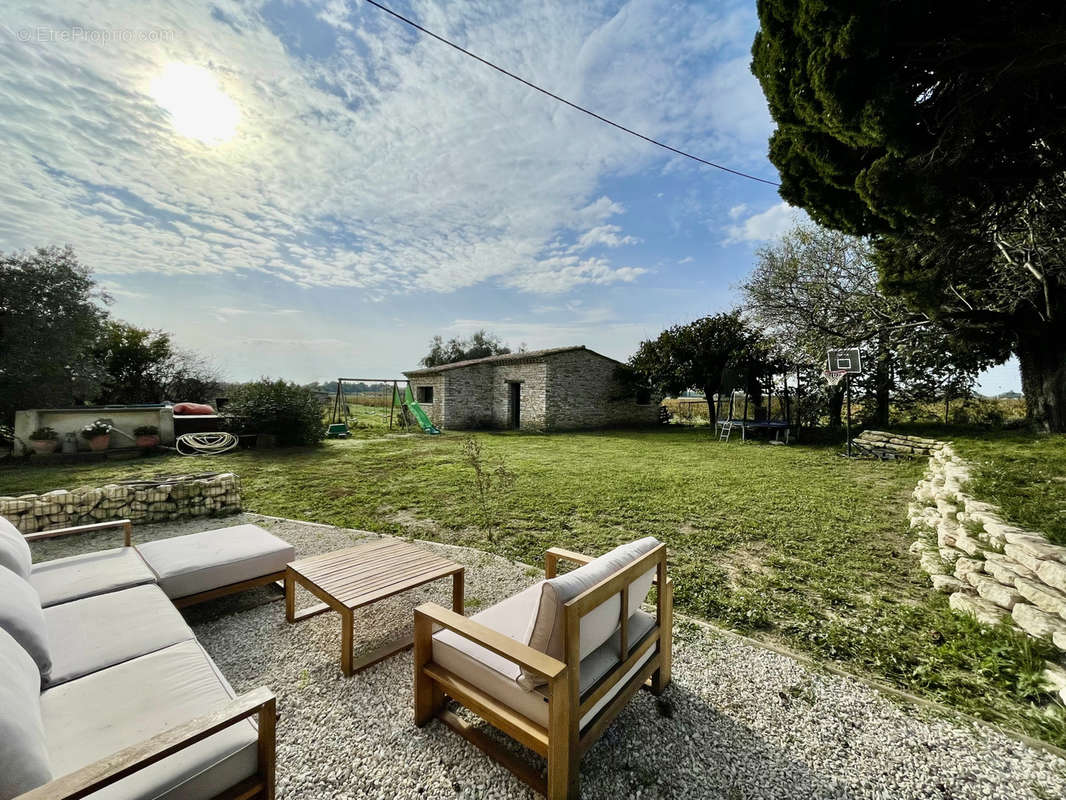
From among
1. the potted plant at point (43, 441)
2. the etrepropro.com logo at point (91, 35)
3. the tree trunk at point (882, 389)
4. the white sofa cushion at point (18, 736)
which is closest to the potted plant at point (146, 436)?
the potted plant at point (43, 441)

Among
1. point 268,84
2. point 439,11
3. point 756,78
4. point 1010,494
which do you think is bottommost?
point 1010,494

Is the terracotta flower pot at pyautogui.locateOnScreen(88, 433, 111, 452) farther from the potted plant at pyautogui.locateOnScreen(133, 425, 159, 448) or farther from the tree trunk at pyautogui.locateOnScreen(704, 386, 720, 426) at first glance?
the tree trunk at pyautogui.locateOnScreen(704, 386, 720, 426)

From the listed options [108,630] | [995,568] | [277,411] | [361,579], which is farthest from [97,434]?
[995,568]

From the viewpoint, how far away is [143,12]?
447 centimetres

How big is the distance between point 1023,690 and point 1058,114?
5468mm

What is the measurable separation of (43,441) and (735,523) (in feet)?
42.4

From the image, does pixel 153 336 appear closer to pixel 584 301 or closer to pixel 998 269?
pixel 584 301

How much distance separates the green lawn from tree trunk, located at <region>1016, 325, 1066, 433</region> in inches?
108

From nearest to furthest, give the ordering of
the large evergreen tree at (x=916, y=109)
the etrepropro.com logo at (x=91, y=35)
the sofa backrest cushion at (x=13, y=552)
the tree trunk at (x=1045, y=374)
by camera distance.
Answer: the sofa backrest cushion at (x=13, y=552), the large evergreen tree at (x=916, y=109), the etrepropro.com logo at (x=91, y=35), the tree trunk at (x=1045, y=374)

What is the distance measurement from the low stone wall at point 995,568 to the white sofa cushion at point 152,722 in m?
3.59

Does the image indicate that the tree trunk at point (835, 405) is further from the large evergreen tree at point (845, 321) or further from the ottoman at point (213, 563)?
the ottoman at point (213, 563)

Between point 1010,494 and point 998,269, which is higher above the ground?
point 998,269

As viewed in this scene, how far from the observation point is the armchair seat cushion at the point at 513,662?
1610mm

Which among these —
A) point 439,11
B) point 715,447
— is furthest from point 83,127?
point 715,447
